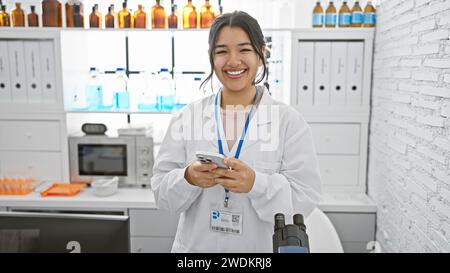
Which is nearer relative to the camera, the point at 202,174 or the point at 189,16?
the point at 202,174

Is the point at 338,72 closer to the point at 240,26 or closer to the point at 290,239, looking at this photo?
the point at 240,26

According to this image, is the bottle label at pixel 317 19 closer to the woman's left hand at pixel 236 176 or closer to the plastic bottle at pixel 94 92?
the plastic bottle at pixel 94 92

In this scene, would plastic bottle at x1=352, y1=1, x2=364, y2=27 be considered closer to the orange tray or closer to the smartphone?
the smartphone

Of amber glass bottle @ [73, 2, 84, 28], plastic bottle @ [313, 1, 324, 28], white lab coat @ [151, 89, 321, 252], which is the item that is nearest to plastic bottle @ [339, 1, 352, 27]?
plastic bottle @ [313, 1, 324, 28]

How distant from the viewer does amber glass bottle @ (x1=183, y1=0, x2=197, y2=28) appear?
2631 mm

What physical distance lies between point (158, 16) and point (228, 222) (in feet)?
5.66

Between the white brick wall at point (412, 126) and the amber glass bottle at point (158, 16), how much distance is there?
137cm

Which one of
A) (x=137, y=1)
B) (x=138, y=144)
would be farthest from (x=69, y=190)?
(x=137, y=1)

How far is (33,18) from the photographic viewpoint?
2.70 meters

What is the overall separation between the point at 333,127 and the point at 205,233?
1511 millimetres

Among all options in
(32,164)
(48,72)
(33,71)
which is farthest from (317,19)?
(32,164)


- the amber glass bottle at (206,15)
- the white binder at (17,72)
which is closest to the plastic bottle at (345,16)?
Result: the amber glass bottle at (206,15)
